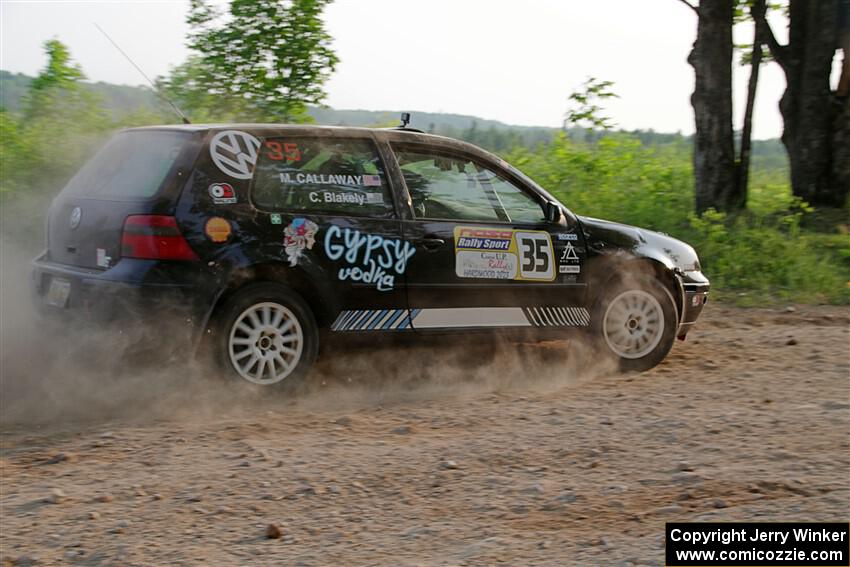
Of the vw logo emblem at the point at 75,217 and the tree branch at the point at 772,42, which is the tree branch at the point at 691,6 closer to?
the tree branch at the point at 772,42

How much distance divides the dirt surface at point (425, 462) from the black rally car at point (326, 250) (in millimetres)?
398

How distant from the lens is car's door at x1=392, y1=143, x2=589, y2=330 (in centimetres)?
674

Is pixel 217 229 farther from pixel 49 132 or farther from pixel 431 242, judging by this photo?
pixel 49 132

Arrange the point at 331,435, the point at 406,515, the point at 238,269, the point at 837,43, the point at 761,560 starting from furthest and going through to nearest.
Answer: the point at 837,43
the point at 238,269
the point at 331,435
the point at 406,515
the point at 761,560

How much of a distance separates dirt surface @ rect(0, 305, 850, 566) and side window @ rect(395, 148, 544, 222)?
1.10m

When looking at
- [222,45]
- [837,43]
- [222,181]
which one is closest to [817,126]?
[837,43]

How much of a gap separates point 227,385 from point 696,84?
8.63 metres

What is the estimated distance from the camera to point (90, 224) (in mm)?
6215

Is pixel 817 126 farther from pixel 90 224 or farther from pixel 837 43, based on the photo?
pixel 90 224

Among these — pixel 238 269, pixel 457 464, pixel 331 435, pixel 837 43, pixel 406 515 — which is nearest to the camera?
pixel 406 515

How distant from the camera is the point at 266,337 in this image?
246 inches

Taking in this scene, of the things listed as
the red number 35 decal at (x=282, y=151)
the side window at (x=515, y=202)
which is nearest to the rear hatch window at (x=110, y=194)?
the red number 35 decal at (x=282, y=151)

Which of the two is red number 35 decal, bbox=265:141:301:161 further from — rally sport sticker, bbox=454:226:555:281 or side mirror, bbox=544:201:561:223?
side mirror, bbox=544:201:561:223

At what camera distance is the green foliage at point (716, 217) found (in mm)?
10945
